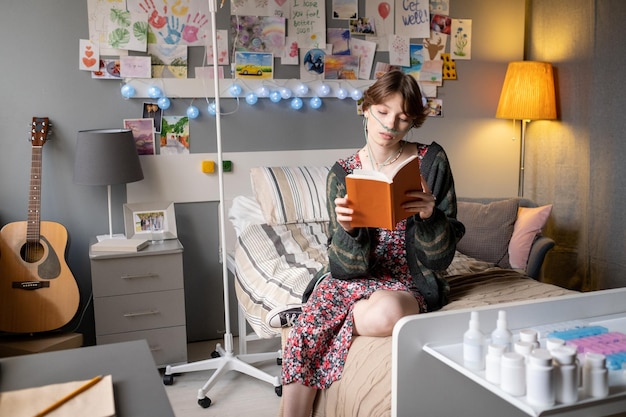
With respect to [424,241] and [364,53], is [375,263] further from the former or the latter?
[364,53]

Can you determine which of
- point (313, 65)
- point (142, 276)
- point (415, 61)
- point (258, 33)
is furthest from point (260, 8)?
point (142, 276)

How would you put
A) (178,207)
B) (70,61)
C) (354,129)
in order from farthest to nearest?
(354,129), (178,207), (70,61)

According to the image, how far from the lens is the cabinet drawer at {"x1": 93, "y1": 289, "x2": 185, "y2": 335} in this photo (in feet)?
9.23

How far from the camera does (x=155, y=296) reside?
9.46 ft

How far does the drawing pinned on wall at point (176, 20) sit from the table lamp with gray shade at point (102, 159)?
22.3 inches

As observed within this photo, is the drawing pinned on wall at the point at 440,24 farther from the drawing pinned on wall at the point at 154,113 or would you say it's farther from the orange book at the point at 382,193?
the orange book at the point at 382,193

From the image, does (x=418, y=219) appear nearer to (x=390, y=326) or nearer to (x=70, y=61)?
(x=390, y=326)

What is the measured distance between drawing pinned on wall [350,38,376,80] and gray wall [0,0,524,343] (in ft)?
0.69

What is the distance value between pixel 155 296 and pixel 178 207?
0.58 m

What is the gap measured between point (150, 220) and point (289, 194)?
0.68 m

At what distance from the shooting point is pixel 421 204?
1.83 m

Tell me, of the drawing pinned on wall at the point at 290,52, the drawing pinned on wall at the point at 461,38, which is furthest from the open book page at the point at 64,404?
the drawing pinned on wall at the point at 461,38

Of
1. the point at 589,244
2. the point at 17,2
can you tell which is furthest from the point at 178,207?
the point at 589,244

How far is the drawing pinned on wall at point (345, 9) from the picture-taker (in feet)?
11.3
